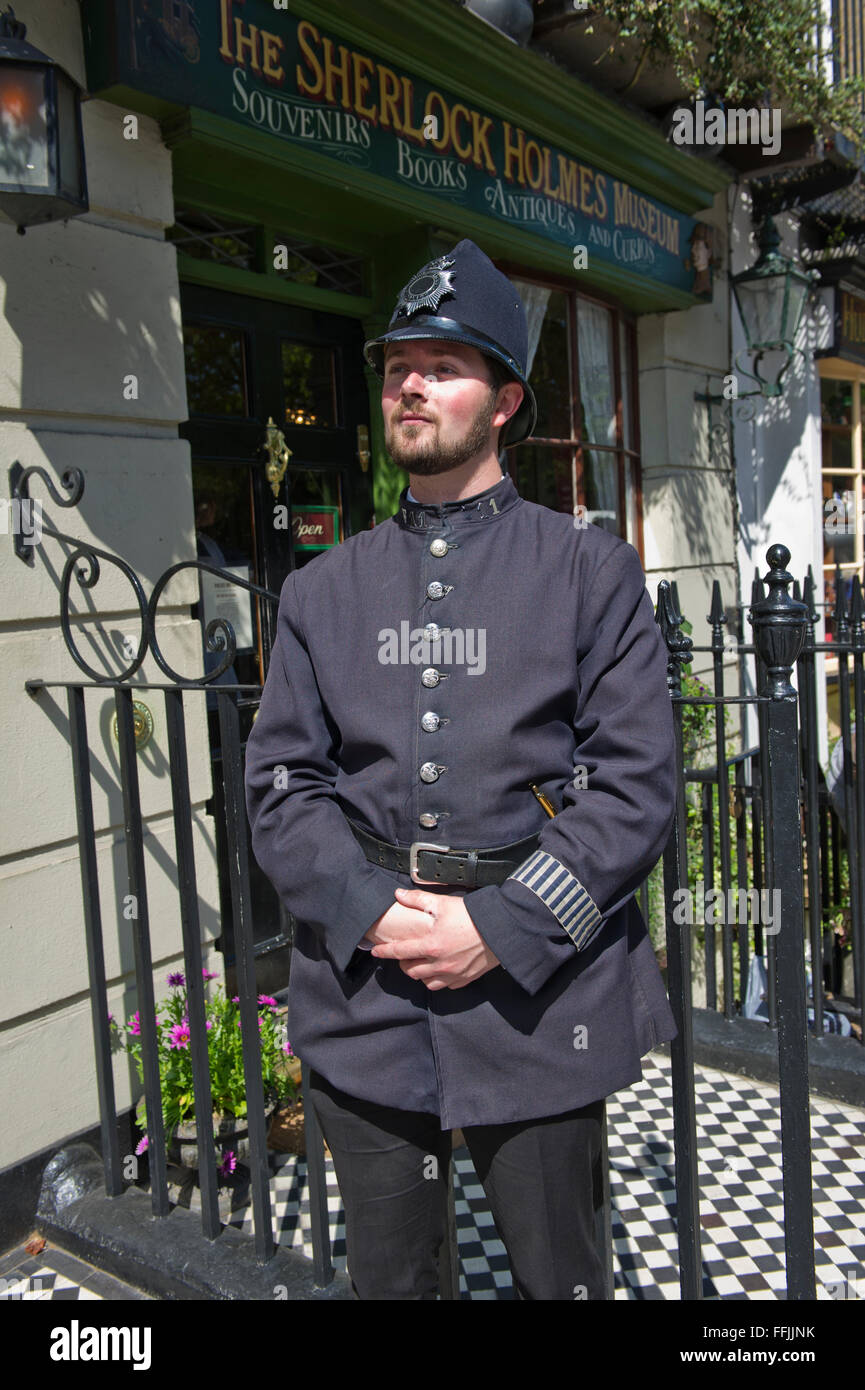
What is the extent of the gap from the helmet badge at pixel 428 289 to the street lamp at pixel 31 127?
1.18 meters

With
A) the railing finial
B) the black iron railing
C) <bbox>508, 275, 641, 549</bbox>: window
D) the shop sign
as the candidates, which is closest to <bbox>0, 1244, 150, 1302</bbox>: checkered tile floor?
the black iron railing

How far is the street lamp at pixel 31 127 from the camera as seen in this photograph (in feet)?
7.89

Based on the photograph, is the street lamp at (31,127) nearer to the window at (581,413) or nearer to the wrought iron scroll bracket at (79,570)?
the wrought iron scroll bracket at (79,570)

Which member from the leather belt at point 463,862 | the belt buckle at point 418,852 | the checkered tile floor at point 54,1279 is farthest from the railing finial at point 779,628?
the checkered tile floor at point 54,1279

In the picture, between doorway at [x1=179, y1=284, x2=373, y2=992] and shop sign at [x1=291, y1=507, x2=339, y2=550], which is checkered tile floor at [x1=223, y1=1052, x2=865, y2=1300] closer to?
doorway at [x1=179, y1=284, x2=373, y2=992]

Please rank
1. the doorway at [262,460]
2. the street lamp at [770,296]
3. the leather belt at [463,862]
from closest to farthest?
the leather belt at [463,862]
the doorway at [262,460]
the street lamp at [770,296]

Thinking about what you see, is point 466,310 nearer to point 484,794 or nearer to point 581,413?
point 484,794

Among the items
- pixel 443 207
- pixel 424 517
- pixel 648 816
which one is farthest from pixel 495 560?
pixel 443 207

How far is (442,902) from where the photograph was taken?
5.19 feet

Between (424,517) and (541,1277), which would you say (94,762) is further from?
(541,1277)

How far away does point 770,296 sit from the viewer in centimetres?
609

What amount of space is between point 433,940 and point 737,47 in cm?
456

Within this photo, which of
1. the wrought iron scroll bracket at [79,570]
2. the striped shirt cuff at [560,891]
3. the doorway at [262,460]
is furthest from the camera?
the doorway at [262,460]

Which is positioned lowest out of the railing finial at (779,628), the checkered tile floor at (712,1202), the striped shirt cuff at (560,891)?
the checkered tile floor at (712,1202)
